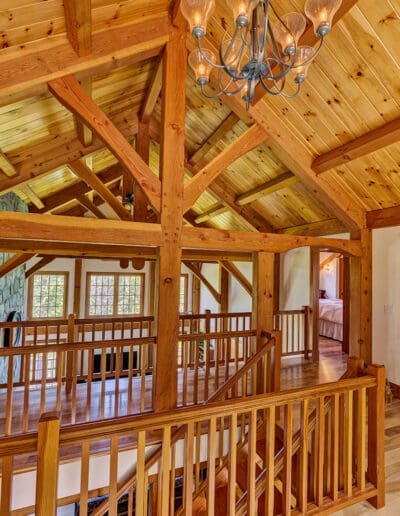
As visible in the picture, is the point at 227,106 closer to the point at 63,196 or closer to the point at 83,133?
the point at 83,133

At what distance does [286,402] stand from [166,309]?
5.05 ft

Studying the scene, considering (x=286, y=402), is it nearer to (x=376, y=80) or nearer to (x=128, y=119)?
(x=376, y=80)

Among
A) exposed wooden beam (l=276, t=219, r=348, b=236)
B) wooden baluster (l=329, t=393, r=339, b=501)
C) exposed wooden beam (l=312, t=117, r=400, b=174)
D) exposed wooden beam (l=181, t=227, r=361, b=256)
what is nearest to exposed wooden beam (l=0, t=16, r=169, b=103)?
exposed wooden beam (l=181, t=227, r=361, b=256)

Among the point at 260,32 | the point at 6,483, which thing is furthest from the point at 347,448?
the point at 260,32

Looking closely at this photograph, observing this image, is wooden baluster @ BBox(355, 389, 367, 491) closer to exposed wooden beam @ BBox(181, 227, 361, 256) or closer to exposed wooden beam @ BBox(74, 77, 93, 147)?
exposed wooden beam @ BBox(181, 227, 361, 256)

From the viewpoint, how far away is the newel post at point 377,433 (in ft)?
7.30

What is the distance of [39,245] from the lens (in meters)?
4.59

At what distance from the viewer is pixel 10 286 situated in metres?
5.84

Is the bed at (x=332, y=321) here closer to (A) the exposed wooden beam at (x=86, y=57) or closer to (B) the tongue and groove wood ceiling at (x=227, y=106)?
(B) the tongue and groove wood ceiling at (x=227, y=106)

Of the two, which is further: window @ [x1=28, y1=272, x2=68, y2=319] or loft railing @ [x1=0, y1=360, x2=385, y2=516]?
window @ [x1=28, y1=272, x2=68, y2=319]

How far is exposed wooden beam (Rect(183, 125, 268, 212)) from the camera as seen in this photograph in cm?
331

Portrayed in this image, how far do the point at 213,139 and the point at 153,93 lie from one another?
127cm

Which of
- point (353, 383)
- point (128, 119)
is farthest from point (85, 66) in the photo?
point (353, 383)

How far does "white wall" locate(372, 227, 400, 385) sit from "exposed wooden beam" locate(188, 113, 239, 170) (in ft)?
8.56
